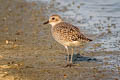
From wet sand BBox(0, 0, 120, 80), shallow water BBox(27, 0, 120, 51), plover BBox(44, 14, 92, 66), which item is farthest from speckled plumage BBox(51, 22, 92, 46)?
shallow water BBox(27, 0, 120, 51)

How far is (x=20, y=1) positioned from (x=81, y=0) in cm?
338

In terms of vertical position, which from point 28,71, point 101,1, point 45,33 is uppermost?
point 101,1

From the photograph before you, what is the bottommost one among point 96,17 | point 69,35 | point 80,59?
point 80,59

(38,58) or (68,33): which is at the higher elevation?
(68,33)

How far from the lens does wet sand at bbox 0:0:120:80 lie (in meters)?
9.02

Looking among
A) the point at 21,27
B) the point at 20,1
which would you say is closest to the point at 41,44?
the point at 21,27

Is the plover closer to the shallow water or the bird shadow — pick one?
the bird shadow

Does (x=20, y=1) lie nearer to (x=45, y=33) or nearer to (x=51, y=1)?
(x=51, y=1)

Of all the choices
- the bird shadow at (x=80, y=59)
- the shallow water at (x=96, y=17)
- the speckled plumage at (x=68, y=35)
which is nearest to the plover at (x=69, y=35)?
the speckled plumage at (x=68, y=35)

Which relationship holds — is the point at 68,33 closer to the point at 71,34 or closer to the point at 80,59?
the point at 71,34

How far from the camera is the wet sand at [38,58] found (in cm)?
902

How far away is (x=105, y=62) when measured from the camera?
1004 cm

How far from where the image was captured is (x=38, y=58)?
10648 mm

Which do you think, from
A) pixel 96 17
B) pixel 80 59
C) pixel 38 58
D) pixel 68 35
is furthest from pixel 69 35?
Answer: pixel 96 17
